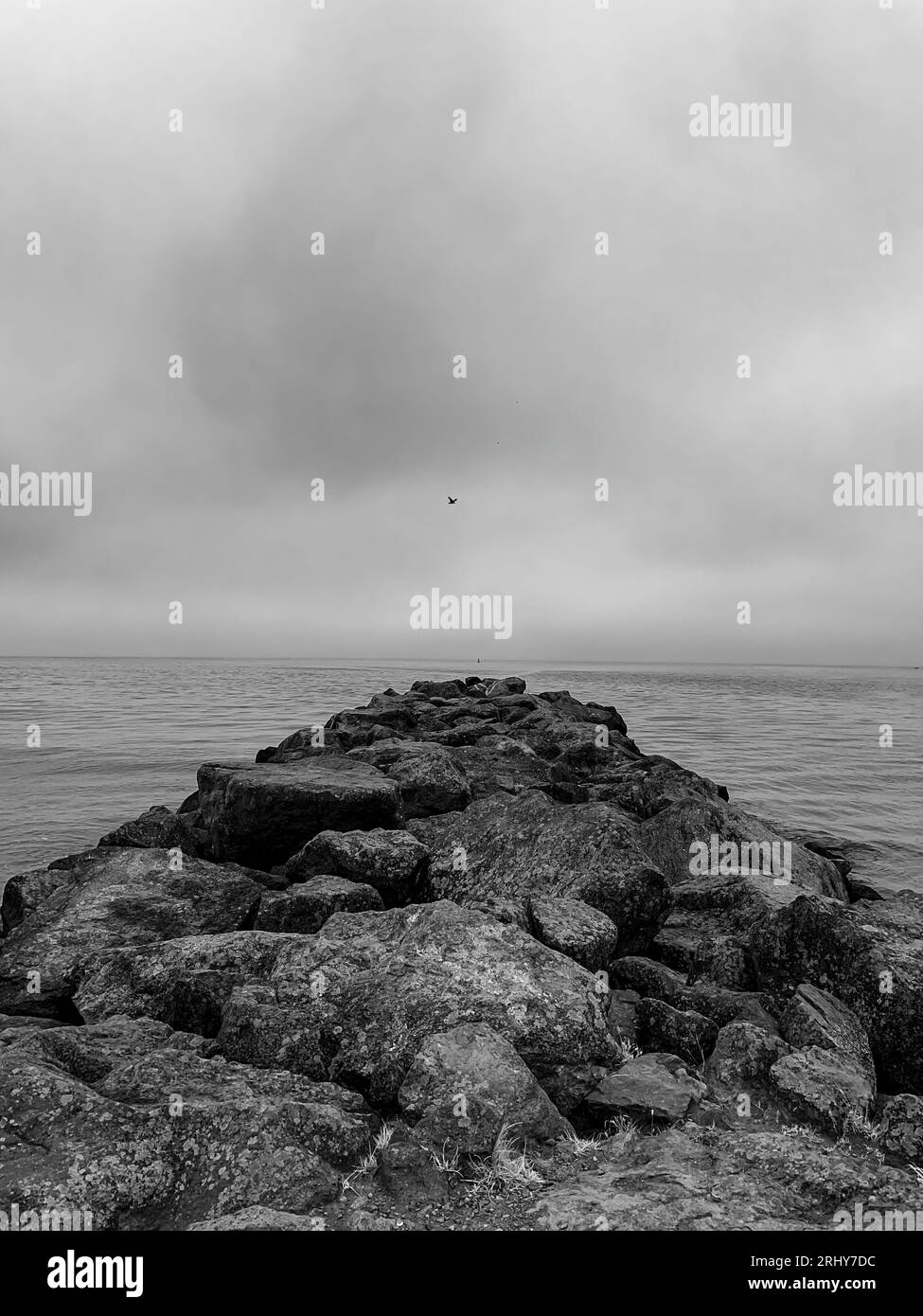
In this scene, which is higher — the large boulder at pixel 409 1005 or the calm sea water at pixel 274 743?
the large boulder at pixel 409 1005

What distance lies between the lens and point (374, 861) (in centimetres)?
1025

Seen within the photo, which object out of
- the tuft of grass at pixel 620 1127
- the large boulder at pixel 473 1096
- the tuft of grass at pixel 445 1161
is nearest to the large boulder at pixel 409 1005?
the large boulder at pixel 473 1096

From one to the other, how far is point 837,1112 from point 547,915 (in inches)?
130

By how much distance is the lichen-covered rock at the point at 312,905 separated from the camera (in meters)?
8.97

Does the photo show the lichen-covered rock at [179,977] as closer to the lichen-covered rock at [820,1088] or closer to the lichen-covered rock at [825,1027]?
the lichen-covered rock at [820,1088]

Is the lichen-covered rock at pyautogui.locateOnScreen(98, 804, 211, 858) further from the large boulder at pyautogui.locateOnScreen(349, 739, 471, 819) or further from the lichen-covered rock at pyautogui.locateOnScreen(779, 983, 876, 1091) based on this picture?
the lichen-covered rock at pyautogui.locateOnScreen(779, 983, 876, 1091)

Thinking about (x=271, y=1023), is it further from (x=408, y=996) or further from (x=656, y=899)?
(x=656, y=899)

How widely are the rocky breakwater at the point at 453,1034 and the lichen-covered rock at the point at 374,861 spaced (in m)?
0.04

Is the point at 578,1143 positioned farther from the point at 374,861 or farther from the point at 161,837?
the point at 161,837

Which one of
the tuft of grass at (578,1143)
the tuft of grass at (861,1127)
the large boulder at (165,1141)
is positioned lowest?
the tuft of grass at (861,1127)

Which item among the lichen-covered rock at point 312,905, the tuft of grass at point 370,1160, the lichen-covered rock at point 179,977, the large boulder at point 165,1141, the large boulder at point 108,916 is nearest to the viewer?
the large boulder at point 165,1141

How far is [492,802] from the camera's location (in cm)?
1194
